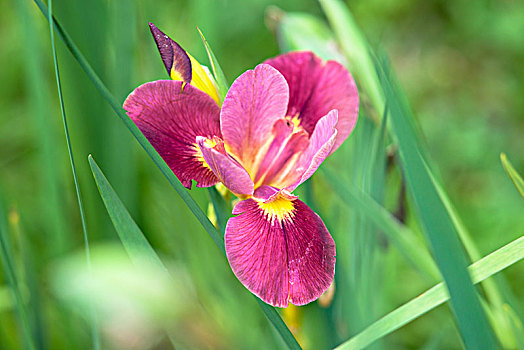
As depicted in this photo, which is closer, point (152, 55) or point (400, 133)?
point (400, 133)

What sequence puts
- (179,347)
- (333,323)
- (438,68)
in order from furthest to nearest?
1. (438,68)
2. (333,323)
3. (179,347)

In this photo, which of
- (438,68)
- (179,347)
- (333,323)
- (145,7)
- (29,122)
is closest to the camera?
(179,347)

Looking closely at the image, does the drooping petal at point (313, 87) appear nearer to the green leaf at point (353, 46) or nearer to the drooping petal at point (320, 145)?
the drooping petal at point (320, 145)

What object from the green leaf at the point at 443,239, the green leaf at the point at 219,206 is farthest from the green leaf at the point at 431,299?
the green leaf at the point at 219,206

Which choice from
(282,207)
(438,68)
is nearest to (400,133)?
(282,207)

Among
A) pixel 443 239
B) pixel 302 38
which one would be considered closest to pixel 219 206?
pixel 443 239

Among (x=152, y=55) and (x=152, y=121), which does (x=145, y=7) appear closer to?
(x=152, y=55)
